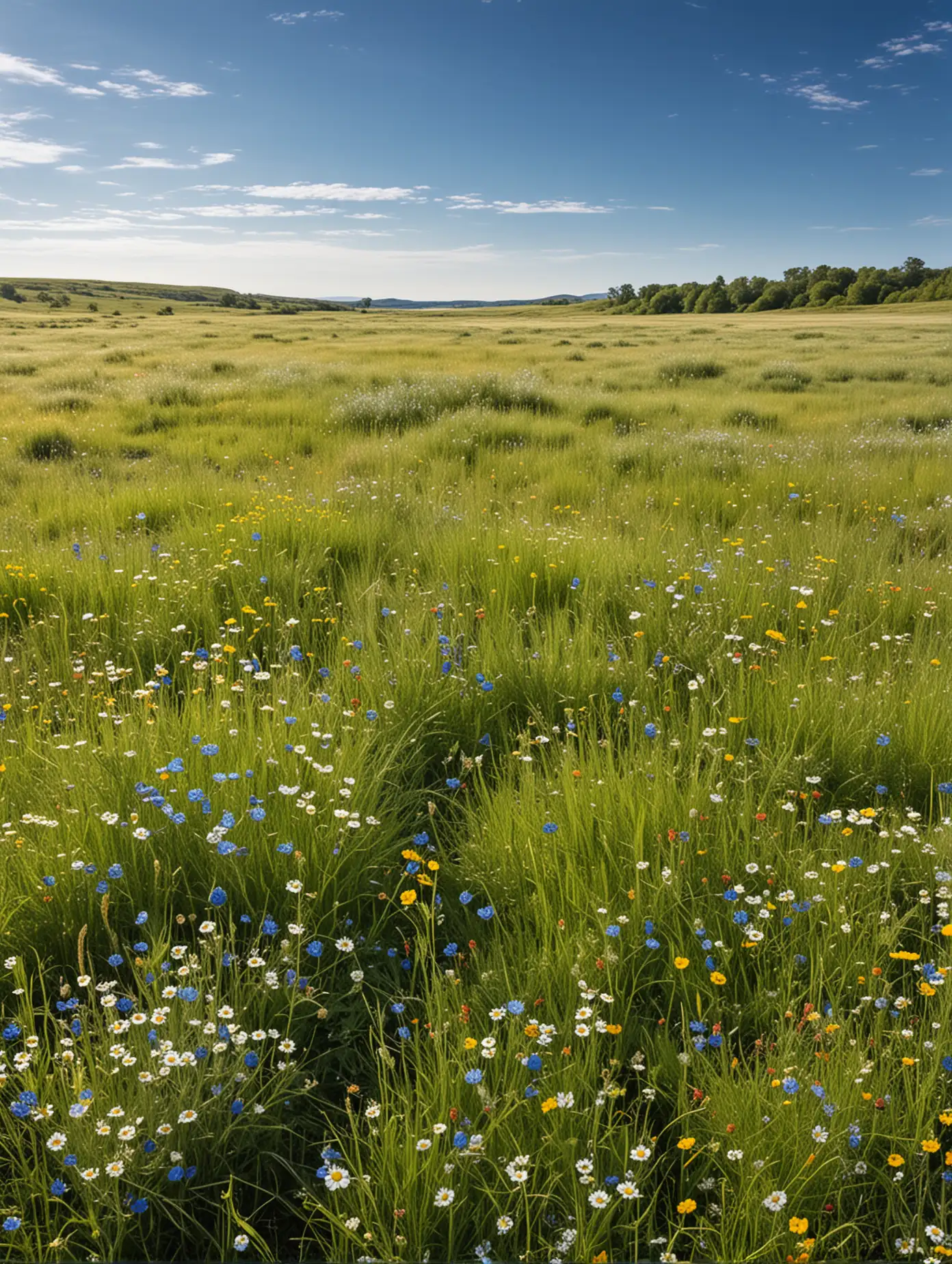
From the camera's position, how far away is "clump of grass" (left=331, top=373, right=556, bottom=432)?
499 inches

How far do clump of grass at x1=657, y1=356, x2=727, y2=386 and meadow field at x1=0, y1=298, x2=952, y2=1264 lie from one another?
15.0 meters

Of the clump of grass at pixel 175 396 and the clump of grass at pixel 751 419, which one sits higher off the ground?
the clump of grass at pixel 175 396

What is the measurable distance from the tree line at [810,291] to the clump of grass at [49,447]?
93.3 m

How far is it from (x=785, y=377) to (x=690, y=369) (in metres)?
2.51

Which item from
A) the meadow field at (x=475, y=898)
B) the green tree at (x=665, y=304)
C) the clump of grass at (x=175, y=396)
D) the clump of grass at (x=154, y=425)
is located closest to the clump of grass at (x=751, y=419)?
the meadow field at (x=475, y=898)

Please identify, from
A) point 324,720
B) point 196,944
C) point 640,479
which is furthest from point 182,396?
point 196,944

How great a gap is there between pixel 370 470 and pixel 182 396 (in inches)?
310

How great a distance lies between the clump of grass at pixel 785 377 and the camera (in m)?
18.0

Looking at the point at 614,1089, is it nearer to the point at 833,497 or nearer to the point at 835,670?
the point at 835,670

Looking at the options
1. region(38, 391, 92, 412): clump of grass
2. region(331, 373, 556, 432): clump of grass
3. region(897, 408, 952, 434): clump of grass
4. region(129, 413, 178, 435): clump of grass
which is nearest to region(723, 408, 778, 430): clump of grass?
region(897, 408, 952, 434): clump of grass

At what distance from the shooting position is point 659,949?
2.39 metres

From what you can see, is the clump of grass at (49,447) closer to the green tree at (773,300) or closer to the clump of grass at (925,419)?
the clump of grass at (925,419)

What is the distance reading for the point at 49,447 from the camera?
11414 mm

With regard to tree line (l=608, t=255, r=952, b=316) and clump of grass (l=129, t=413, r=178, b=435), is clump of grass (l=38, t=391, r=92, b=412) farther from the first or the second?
tree line (l=608, t=255, r=952, b=316)
